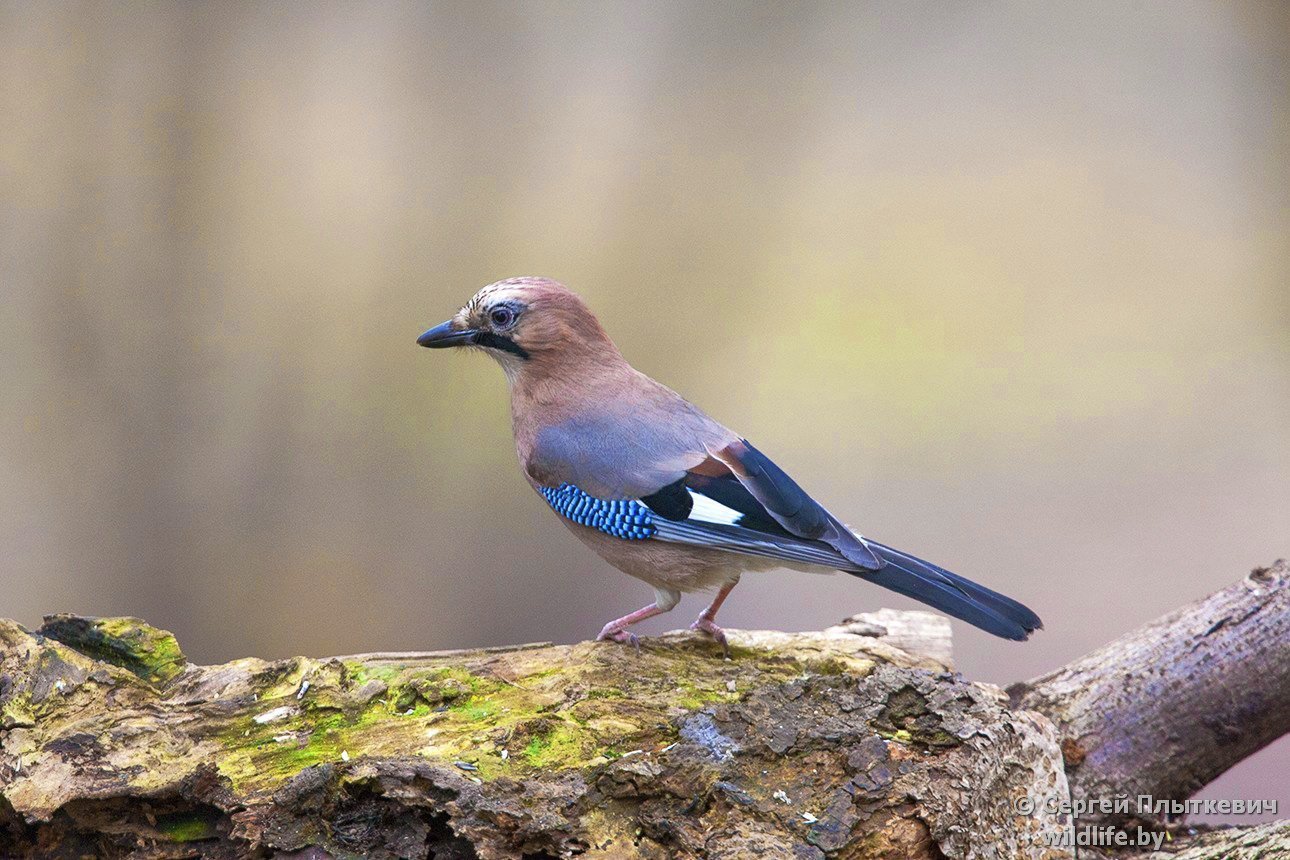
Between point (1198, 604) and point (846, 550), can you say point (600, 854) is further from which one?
point (1198, 604)

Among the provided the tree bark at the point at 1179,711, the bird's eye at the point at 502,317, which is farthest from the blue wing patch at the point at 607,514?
the tree bark at the point at 1179,711

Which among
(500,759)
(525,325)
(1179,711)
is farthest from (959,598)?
(525,325)

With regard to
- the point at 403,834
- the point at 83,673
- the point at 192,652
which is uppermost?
the point at 83,673

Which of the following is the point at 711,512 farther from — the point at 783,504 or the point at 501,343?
the point at 501,343

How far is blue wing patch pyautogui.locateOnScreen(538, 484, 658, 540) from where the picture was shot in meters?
3.46

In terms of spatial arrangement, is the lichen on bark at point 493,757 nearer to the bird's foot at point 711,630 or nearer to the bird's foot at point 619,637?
the bird's foot at point 619,637

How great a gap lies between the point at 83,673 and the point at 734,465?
73.0 inches

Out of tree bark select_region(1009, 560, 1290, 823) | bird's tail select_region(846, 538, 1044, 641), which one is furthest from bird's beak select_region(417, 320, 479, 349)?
tree bark select_region(1009, 560, 1290, 823)

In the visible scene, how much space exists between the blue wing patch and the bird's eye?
1.97 ft

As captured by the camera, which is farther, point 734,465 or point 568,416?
point 568,416

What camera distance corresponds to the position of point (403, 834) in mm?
2480

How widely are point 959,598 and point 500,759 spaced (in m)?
1.36

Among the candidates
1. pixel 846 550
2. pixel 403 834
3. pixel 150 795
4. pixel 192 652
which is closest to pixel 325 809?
pixel 403 834

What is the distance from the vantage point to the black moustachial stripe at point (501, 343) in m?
3.86
